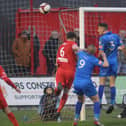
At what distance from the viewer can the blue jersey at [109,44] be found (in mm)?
14344

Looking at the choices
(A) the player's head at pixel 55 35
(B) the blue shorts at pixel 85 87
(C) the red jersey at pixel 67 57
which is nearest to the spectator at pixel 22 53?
(A) the player's head at pixel 55 35

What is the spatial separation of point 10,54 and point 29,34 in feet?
3.76

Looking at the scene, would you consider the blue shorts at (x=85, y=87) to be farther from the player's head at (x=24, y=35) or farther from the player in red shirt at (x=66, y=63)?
the player's head at (x=24, y=35)

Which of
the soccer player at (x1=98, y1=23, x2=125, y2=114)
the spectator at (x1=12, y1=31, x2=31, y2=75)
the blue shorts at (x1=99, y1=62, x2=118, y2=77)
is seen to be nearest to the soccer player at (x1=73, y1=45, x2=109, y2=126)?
the soccer player at (x1=98, y1=23, x2=125, y2=114)

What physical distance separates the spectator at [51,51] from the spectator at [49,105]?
206 cm

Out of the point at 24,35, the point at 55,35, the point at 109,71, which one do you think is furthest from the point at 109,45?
the point at 24,35

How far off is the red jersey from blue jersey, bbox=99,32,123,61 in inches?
30.0

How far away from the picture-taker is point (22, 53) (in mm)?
18484

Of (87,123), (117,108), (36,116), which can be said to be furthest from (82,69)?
(117,108)

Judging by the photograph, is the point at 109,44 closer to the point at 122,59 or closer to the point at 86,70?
the point at 86,70

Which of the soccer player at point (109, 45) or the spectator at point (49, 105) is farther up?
the soccer player at point (109, 45)

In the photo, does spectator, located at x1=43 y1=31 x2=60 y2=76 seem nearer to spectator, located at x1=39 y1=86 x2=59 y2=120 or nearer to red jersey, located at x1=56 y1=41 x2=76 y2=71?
spectator, located at x1=39 y1=86 x2=59 y2=120

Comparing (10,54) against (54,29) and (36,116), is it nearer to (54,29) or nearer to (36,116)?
(54,29)

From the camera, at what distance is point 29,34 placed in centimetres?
1844
